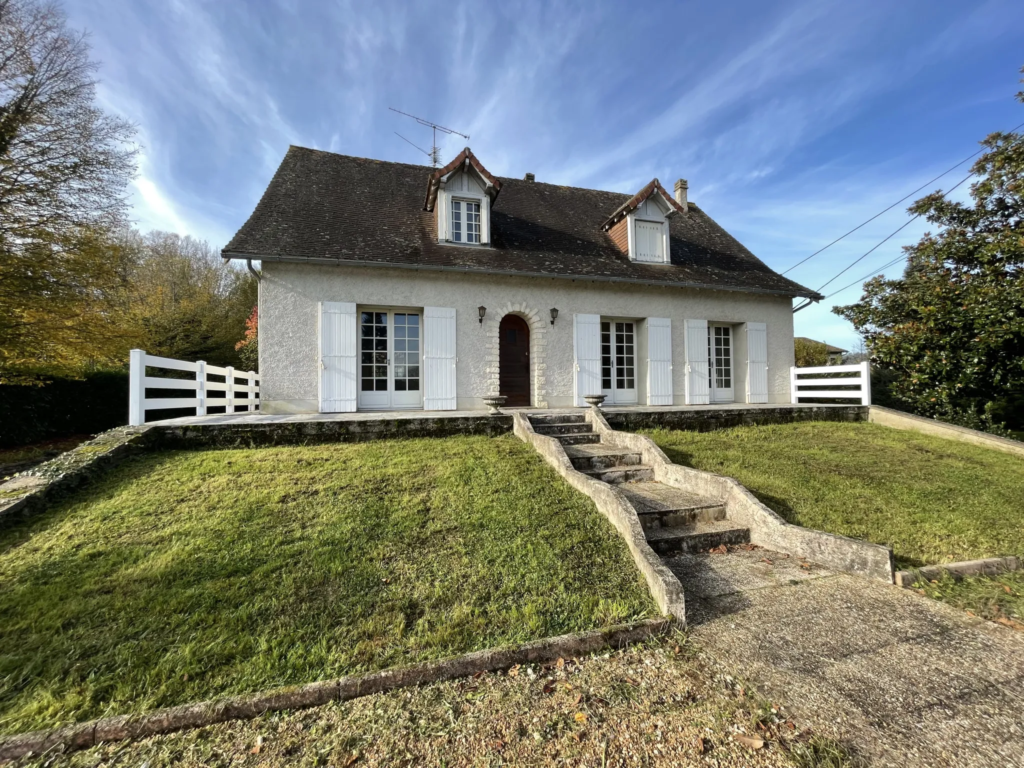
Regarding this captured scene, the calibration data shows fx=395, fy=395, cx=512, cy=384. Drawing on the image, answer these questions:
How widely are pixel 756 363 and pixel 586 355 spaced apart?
15.4ft

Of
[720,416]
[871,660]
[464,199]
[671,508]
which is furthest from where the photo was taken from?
[464,199]

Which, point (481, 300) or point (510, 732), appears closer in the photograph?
point (510, 732)

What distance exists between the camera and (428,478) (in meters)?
4.45

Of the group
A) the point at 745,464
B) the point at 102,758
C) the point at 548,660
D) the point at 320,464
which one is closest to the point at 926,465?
the point at 745,464

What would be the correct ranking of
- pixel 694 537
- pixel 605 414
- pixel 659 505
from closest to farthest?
pixel 694 537
pixel 659 505
pixel 605 414

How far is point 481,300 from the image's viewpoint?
8.20 metres

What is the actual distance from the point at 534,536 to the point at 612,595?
83cm

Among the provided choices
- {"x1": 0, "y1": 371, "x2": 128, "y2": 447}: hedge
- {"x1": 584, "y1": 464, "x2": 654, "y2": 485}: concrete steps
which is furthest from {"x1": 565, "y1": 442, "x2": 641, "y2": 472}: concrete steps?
{"x1": 0, "y1": 371, "x2": 128, "y2": 447}: hedge

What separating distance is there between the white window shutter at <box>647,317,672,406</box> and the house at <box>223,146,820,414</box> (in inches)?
1.4

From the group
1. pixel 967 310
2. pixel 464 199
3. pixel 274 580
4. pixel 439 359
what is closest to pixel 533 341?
pixel 439 359

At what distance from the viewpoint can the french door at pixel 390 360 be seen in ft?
25.8

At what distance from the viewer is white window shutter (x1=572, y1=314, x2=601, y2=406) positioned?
28.4 feet

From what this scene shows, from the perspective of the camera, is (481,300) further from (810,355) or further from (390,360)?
(810,355)

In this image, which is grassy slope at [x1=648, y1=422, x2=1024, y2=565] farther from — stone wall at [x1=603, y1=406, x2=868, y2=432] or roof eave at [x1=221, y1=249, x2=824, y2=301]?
roof eave at [x1=221, y1=249, x2=824, y2=301]
